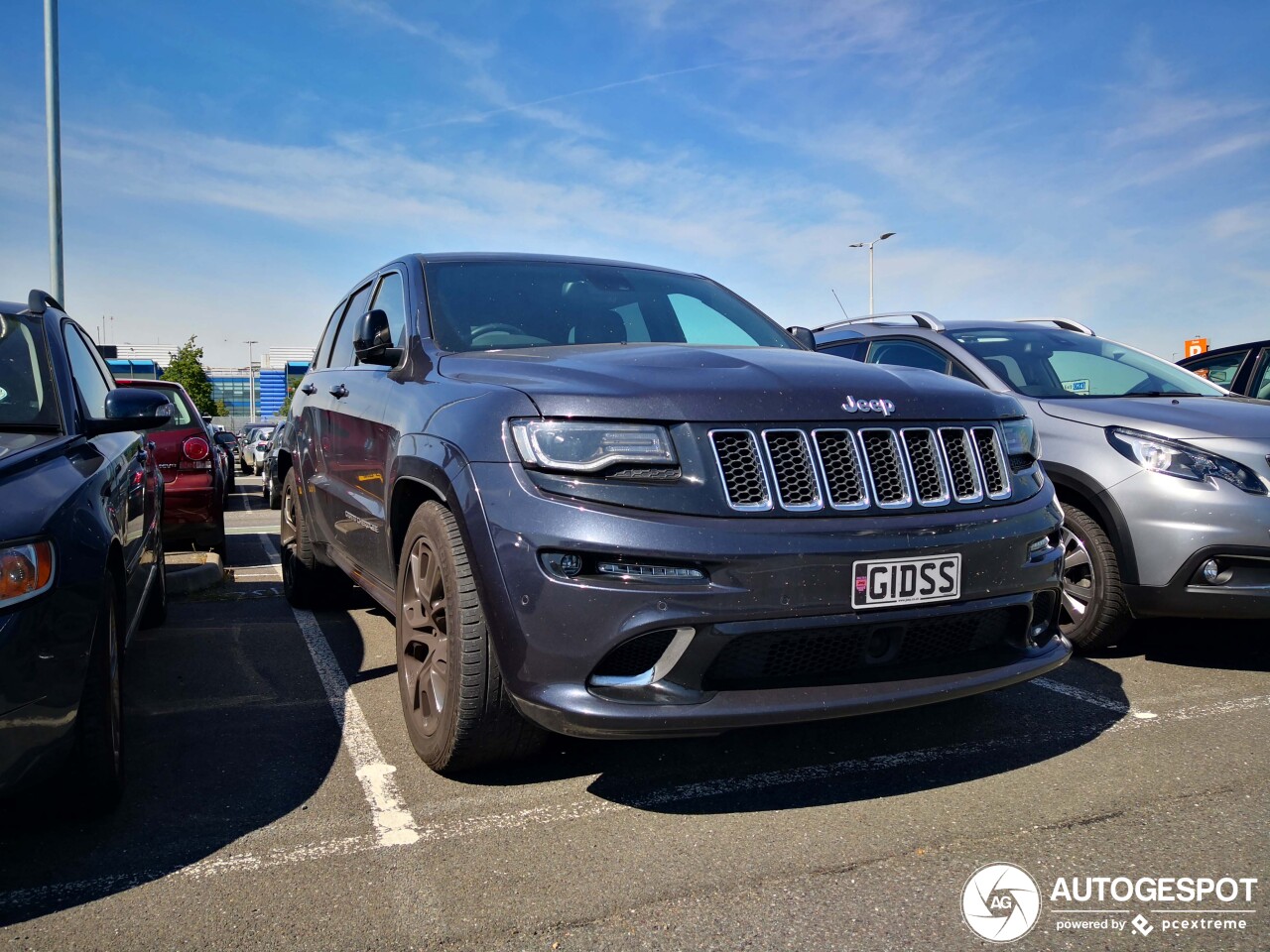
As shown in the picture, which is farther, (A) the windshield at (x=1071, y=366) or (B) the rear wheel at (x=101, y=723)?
(A) the windshield at (x=1071, y=366)

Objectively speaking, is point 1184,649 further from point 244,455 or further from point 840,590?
point 244,455

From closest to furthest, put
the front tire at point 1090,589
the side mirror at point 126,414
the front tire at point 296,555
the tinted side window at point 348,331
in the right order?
1. the side mirror at point 126,414
2. the front tire at point 1090,589
3. the tinted side window at point 348,331
4. the front tire at point 296,555

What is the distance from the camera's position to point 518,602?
2.56 meters

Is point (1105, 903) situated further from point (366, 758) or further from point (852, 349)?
point (852, 349)

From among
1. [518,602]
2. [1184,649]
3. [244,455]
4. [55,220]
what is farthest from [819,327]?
[244,455]

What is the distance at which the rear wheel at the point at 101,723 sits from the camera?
2.56 metres

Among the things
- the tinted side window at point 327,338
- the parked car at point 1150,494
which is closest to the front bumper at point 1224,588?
the parked car at point 1150,494

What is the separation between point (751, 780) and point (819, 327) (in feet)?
15.4

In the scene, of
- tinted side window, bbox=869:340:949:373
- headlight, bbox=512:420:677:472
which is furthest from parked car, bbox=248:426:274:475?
headlight, bbox=512:420:677:472

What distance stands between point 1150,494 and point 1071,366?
4.54 ft

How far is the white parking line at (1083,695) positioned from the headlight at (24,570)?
126 inches

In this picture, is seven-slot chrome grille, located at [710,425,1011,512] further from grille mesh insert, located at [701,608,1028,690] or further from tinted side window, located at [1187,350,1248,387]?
tinted side window, located at [1187,350,1248,387]

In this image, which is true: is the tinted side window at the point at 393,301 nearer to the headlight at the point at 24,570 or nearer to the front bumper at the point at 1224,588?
the headlight at the point at 24,570

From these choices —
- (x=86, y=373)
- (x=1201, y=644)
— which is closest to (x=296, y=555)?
(x=86, y=373)
